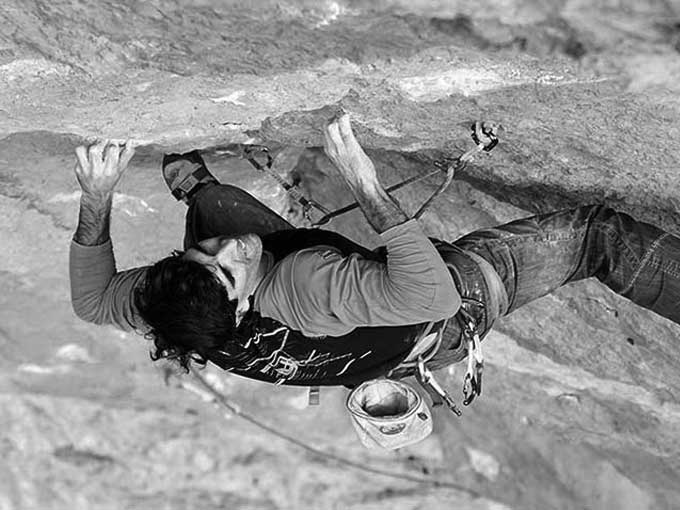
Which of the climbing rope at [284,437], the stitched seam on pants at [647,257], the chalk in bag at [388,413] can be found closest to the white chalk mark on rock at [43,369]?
the climbing rope at [284,437]

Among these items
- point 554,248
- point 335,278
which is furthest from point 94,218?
point 554,248

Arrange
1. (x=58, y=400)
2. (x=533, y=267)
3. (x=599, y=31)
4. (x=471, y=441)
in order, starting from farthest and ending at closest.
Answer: (x=471, y=441)
(x=58, y=400)
(x=533, y=267)
(x=599, y=31)

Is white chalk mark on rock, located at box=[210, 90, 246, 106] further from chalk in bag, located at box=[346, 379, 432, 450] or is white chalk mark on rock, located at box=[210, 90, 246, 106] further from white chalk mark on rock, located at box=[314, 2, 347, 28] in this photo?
chalk in bag, located at box=[346, 379, 432, 450]

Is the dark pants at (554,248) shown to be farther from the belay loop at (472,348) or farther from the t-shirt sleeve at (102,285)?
the t-shirt sleeve at (102,285)

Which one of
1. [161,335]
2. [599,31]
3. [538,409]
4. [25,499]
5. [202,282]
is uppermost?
[599,31]

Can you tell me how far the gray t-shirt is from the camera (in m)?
0.97

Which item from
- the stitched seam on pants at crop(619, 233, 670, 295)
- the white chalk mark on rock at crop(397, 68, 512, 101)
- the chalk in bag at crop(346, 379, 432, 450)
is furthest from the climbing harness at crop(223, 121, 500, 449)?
the stitched seam on pants at crop(619, 233, 670, 295)

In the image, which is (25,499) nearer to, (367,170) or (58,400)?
(58,400)

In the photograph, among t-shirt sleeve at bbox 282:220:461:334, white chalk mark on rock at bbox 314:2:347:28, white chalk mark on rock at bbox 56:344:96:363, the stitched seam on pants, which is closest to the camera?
white chalk mark on rock at bbox 314:2:347:28

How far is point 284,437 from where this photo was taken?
263 centimetres

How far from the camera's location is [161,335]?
1087mm

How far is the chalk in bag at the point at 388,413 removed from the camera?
125 centimetres

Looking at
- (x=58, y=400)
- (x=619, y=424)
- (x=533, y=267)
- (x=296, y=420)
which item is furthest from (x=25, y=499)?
(x=533, y=267)

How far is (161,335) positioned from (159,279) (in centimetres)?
8
